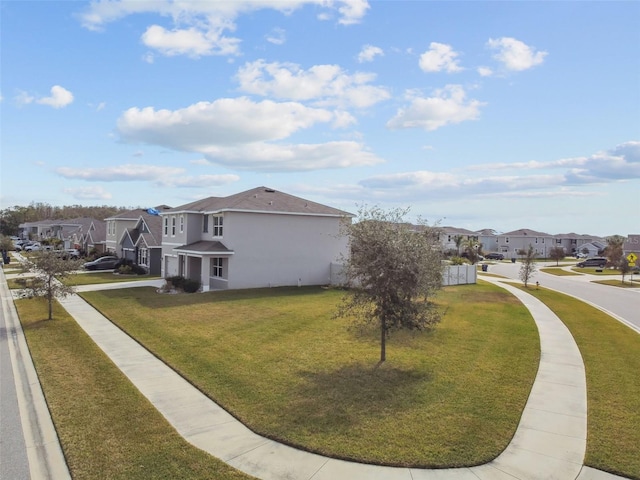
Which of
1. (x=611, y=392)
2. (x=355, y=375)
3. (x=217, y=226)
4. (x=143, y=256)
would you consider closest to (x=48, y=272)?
(x=217, y=226)

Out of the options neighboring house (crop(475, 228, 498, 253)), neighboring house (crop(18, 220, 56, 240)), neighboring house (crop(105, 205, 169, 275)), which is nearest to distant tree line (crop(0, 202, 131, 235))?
neighboring house (crop(18, 220, 56, 240))

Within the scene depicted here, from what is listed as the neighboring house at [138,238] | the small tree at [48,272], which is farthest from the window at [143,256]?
the small tree at [48,272]

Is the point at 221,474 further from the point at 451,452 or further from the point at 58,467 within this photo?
the point at 451,452

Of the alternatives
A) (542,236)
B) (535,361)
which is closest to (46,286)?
(535,361)

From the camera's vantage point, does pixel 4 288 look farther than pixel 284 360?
Yes

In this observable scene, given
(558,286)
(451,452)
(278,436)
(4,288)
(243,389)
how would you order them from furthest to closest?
(558,286) < (4,288) < (243,389) < (278,436) < (451,452)

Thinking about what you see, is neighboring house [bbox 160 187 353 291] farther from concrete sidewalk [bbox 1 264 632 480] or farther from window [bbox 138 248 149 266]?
concrete sidewalk [bbox 1 264 632 480]
